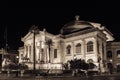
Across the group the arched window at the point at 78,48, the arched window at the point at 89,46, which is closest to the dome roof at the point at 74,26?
the arched window at the point at 78,48

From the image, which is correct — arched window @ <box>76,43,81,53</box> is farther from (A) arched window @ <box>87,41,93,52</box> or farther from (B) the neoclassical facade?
(A) arched window @ <box>87,41,93,52</box>

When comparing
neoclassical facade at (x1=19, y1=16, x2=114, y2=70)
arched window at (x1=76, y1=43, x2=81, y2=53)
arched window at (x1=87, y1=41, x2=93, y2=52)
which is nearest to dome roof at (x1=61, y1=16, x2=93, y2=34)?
neoclassical facade at (x1=19, y1=16, x2=114, y2=70)

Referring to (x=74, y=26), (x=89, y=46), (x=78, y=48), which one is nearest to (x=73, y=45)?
(x=78, y=48)

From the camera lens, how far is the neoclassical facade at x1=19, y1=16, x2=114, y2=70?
71.2m

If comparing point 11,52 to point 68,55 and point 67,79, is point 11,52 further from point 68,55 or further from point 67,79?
point 67,79

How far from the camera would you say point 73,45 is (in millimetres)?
76688

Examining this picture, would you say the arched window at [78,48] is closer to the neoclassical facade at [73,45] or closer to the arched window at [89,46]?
the neoclassical facade at [73,45]

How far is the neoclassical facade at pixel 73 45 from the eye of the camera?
234ft

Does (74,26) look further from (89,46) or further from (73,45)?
(89,46)

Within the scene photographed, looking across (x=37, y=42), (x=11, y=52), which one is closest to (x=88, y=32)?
(x=37, y=42)

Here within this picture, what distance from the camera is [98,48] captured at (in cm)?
7162

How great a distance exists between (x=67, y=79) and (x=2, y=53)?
7216 centimetres

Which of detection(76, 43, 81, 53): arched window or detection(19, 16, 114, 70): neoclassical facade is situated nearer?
detection(19, 16, 114, 70): neoclassical facade

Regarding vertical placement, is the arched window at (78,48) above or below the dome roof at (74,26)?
below
